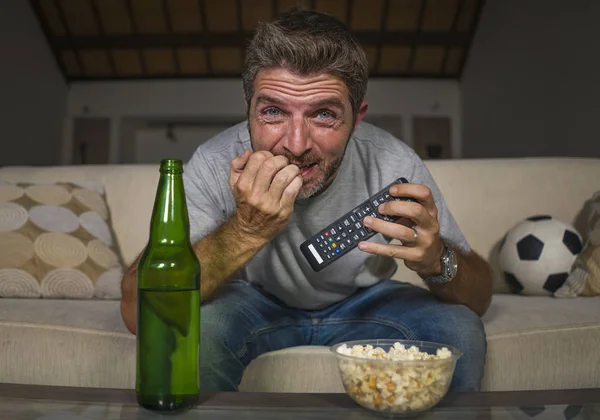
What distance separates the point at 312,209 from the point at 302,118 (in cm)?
27

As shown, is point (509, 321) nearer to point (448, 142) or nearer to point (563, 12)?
point (563, 12)

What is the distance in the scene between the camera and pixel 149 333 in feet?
2.09

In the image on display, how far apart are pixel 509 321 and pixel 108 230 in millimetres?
1073

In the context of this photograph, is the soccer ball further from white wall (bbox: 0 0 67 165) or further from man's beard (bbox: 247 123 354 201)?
white wall (bbox: 0 0 67 165)

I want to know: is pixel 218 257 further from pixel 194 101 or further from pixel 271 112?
pixel 194 101

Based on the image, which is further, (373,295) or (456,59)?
(456,59)

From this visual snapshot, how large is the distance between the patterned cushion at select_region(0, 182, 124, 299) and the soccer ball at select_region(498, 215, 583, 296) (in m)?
1.04

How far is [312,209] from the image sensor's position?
1309 millimetres

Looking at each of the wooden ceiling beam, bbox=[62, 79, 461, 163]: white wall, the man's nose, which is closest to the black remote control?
the man's nose

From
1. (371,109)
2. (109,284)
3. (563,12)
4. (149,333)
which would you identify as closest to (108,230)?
(109,284)

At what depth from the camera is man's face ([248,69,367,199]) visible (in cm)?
108

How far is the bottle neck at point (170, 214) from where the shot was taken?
657 millimetres

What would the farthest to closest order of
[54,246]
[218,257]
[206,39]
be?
[206,39] < [54,246] < [218,257]

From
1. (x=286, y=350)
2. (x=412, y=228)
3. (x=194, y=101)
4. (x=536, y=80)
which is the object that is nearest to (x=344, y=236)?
(x=412, y=228)
